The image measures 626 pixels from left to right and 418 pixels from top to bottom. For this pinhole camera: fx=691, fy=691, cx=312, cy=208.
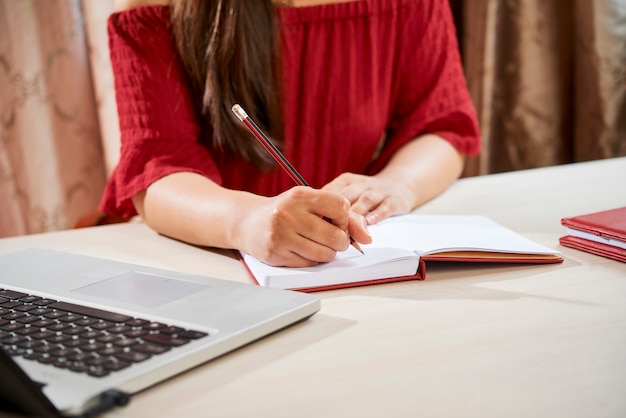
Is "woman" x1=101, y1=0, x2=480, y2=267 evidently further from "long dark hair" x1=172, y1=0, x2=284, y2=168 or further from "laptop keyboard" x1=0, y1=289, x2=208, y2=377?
"laptop keyboard" x1=0, y1=289, x2=208, y2=377

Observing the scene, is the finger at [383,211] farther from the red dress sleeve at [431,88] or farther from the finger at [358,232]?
the red dress sleeve at [431,88]

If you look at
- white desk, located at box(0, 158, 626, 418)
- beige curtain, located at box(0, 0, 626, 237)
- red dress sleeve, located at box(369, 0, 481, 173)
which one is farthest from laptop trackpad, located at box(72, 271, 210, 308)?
beige curtain, located at box(0, 0, 626, 237)

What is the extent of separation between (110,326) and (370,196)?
0.46 m

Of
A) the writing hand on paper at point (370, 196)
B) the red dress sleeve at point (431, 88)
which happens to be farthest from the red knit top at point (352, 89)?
the writing hand on paper at point (370, 196)

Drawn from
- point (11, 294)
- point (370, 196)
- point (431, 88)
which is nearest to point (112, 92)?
point (431, 88)

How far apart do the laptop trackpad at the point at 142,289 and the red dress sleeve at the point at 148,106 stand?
34cm

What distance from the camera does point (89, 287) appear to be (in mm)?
680

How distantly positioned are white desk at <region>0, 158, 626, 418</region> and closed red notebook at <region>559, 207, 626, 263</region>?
13 millimetres

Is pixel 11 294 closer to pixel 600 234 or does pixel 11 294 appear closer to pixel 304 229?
pixel 304 229

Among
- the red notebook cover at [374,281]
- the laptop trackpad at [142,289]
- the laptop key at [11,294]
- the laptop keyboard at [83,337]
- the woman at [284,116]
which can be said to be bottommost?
the red notebook cover at [374,281]

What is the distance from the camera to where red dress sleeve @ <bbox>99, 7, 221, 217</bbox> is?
1.04 metres

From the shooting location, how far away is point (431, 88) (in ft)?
4.33

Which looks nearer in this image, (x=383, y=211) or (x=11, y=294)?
(x=11, y=294)

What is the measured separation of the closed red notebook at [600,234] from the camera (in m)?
0.77
